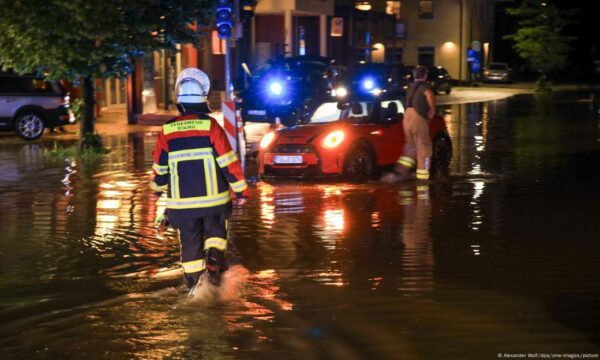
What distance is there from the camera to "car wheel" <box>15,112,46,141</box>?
954 inches

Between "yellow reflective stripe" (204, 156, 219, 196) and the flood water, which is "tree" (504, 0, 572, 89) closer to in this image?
the flood water

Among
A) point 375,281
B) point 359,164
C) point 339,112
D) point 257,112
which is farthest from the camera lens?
point 257,112

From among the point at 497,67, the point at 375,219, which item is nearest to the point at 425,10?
the point at 497,67

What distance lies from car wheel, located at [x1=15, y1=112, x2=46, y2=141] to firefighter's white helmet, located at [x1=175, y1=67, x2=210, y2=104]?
1751 cm

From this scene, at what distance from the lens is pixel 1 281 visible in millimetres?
8719

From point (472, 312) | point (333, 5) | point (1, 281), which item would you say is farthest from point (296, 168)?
point (333, 5)

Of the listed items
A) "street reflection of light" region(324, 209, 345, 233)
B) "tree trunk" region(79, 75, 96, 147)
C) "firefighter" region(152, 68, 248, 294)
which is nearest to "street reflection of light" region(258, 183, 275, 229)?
"street reflection of light" region(324, 209, 345, 233)

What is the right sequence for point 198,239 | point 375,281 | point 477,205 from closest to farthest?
point 198,239 → point 375,281 → point 477,205

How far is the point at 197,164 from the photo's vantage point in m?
7.62

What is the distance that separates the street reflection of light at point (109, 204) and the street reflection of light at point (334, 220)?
9.91ft

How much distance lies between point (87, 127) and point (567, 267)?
14.2m

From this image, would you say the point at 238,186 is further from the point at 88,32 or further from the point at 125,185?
the point at 88,32

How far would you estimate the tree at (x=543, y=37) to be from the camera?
6431cm

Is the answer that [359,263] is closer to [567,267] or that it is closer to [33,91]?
[567,267]
